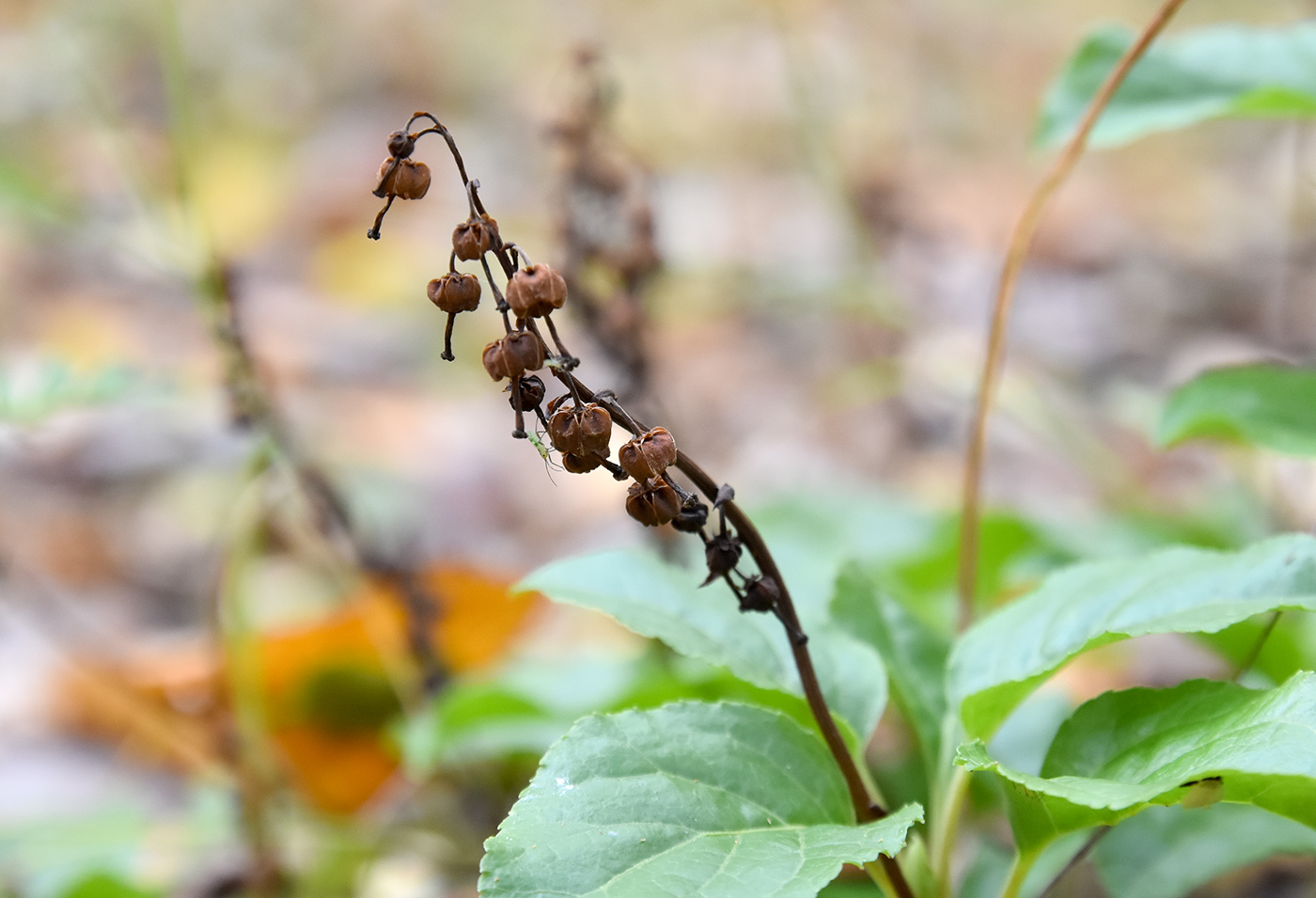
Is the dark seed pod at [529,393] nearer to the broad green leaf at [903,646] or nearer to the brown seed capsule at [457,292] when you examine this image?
the brown seed capsule at [457,292]

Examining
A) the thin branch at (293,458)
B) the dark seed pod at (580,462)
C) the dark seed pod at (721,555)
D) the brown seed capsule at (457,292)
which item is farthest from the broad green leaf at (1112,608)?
the thin branch at (293,458)

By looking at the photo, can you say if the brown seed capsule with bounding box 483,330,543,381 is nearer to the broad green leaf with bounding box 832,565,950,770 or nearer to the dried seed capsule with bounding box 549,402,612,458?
the dried seed capsule with bounding box 549,402,612,458

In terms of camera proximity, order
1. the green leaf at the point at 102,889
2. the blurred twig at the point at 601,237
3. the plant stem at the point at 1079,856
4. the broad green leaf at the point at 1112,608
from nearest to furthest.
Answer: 1. the broad green leaf at the point at 1112,608
2. the plant stem at the point at 1079,856
3. the green leaf at the point at 102,889
4. the blurred twig at the point at 601,237

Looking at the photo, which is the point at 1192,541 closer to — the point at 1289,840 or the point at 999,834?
the point at 999,834

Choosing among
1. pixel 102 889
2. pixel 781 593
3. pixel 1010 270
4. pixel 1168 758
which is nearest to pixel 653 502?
pixel 781 593

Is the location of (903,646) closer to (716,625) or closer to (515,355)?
(716,625)

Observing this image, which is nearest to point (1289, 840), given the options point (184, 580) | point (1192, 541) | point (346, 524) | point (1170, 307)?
point (1192, 541)

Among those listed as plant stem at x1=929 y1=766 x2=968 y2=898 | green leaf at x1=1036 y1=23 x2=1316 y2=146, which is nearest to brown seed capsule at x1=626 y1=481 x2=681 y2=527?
plant stem at x1=929 y1=766 x2=968 y2=898
